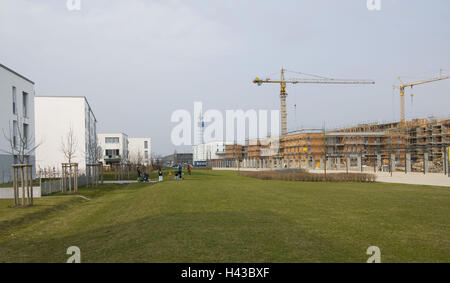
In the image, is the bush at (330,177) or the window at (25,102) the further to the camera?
the window at (25,102)

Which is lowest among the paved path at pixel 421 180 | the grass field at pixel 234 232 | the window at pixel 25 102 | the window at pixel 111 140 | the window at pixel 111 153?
the paved path at pixel 421 180

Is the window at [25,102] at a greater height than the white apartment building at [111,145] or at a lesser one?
greater

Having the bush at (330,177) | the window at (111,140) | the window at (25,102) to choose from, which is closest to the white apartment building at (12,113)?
the window at (25,102)

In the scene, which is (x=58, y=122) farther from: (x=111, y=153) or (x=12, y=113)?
(x=111, y=153)

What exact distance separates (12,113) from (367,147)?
5337 cm

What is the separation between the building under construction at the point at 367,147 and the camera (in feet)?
153

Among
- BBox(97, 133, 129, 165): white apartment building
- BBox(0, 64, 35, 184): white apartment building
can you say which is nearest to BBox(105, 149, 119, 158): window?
BBox(97, 133, 129, 165): white apartment building

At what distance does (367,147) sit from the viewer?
60094 mm

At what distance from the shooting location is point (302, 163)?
209 feet

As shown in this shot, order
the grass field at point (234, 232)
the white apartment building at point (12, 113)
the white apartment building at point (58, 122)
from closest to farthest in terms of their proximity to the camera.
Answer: the grass field at point (234, 232), the white apartment building at point (12, 113), the white apartment building at point (58, 122)

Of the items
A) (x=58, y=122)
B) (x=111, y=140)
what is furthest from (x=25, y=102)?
(x=111, y=140)

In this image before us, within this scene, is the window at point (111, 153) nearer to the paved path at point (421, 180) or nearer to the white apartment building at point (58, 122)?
the white apartment building at point (58, 122)

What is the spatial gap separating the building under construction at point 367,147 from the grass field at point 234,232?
32425 mm
